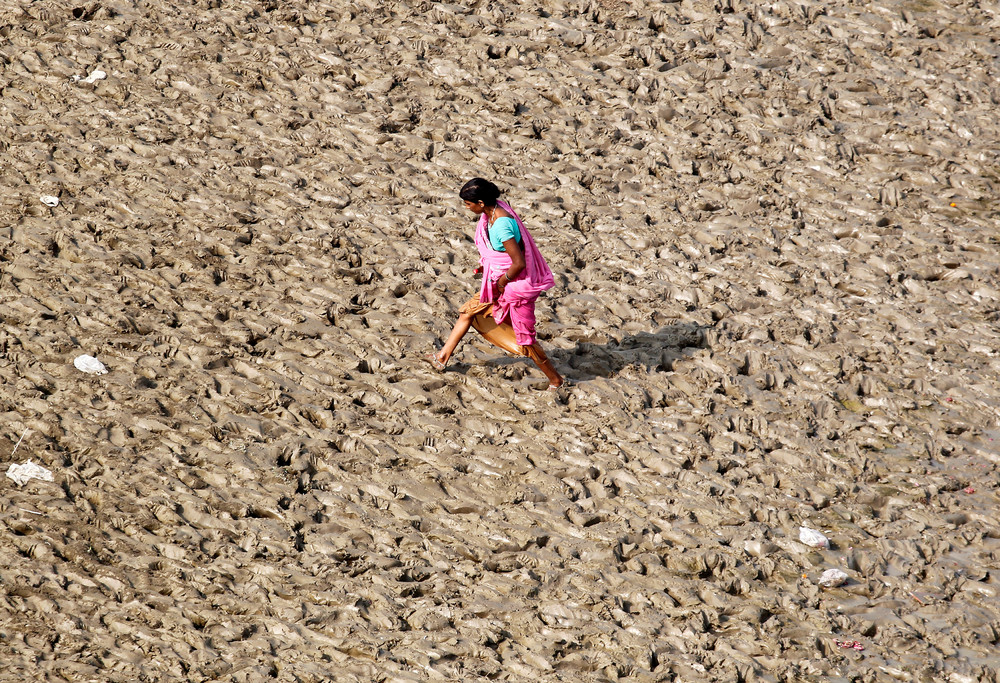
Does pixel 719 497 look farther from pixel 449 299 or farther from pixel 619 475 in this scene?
pixel 449 299

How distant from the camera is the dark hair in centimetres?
598

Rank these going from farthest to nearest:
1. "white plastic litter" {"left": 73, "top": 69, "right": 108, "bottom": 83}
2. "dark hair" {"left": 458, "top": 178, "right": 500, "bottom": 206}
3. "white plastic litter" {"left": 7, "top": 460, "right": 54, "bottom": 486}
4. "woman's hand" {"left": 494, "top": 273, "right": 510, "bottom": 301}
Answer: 1. "white plastic litter" {"left": 73, "top": 69, "right": 108, "bottom": 83}
2. "woman's hand" {"left": 494, "top": 273, "right": 510, "bottom": 301}
3. "dark hair" {"left": 458, "top": 178, "right": 500, "bottom": 206}
4. "white plastic litter" {"left": 7, "top": 460, "right": 54, "bottom": 486}

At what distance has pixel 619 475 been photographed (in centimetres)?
601

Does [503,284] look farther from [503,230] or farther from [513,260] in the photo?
[503,230]

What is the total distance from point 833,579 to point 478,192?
3.04 meters

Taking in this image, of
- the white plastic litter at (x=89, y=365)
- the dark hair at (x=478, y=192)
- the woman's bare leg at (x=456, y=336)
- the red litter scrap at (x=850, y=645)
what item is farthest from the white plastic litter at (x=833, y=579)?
the white plastic litter at (x=89, y=365)

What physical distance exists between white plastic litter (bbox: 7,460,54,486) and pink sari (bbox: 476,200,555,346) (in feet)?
9.15

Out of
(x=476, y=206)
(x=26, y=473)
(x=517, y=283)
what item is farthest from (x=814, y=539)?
(x=26, y=473)

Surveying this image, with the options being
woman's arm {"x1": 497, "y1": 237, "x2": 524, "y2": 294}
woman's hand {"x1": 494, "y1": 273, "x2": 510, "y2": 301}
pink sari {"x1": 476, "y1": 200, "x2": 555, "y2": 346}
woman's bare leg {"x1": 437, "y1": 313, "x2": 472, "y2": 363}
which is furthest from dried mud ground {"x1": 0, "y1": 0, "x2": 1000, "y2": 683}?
woman's arm {"x1": 497, "y1": 237, "x2": 524, "y2": 294}

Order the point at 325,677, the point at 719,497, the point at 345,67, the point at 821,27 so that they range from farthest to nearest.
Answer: the point at 821,27
the point at 345,67
the point at 719,497
the point at 325,677

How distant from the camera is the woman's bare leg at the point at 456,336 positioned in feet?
21.4

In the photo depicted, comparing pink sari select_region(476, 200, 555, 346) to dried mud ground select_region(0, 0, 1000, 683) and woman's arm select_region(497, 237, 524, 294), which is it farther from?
dried mud ground select_region(0, 0, 1000, 683)

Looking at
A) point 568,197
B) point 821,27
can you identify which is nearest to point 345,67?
point 568,197

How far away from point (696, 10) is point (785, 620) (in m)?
6.92
